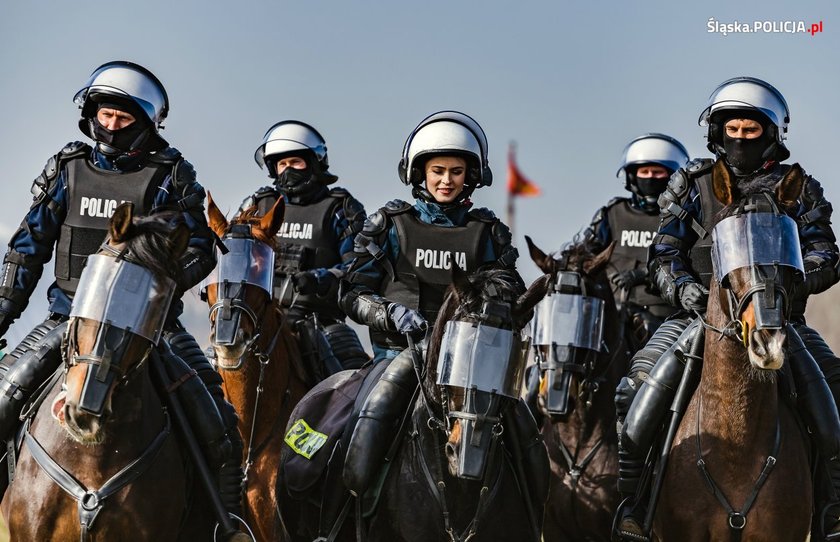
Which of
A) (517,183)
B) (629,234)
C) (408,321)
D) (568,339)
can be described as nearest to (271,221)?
(568,339)

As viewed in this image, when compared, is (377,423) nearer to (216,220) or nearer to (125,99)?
(125,99)

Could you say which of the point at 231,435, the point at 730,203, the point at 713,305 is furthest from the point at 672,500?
the point at 231,435

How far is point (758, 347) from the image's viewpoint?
881 cm

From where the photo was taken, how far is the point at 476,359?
28.1ft

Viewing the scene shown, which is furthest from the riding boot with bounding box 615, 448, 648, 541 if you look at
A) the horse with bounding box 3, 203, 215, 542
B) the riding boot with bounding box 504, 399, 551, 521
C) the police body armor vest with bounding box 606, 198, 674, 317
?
the police body armor vest with bounding box 606, 198, 674, 317

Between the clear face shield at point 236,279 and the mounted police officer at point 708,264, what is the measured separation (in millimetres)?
3301

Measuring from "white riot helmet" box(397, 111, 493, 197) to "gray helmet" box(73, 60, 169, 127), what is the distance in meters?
1.78

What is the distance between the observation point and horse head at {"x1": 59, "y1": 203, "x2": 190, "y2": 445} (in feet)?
26.9

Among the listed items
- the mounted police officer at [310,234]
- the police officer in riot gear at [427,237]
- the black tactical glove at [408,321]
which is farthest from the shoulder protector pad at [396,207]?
the mounted police officer at [310,234]

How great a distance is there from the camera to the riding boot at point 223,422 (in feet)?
32.2

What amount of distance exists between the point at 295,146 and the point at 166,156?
5.97 m

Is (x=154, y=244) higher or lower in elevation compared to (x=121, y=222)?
lower

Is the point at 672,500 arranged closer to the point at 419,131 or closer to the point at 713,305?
the point at 713,305

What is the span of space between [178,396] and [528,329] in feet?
15.8
